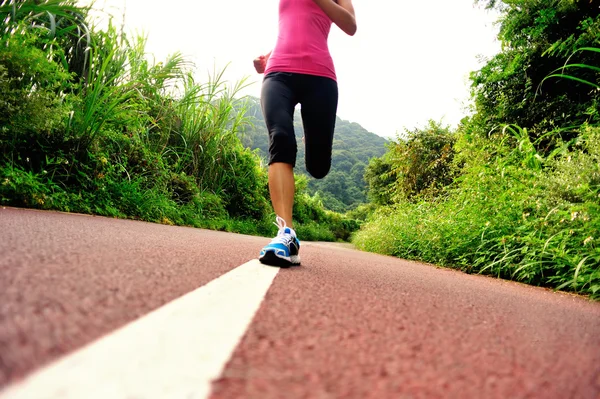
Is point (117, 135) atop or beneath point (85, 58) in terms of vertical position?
beneath

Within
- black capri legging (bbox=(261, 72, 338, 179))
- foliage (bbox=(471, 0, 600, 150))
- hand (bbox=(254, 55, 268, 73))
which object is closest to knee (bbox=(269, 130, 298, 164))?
black capri legging (bbox=(261, 72, 338, 179))

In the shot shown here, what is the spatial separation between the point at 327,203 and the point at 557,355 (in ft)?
149

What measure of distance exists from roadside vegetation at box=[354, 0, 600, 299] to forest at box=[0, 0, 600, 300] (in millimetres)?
23

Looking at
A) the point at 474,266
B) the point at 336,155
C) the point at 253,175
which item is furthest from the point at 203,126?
the point at 336,155

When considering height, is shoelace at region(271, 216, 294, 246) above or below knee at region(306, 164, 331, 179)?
below

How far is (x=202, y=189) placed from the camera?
276 inches

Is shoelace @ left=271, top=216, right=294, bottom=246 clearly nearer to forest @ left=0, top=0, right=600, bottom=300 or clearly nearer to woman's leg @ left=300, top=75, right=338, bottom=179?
woman's leg @ left=300, top=75, right=338, bottom=179

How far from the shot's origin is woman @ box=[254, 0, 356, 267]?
2.62 meters

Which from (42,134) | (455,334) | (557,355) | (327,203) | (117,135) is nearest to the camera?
(557,355)

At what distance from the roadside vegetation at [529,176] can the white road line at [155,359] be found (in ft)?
8.67

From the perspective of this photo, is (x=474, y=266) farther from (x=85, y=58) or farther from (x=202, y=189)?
(x=85, y=58)

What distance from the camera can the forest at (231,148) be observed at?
3.34m

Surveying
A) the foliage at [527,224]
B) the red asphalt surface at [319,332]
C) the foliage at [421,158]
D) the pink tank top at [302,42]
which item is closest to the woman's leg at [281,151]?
the pink tank top at [302,42]

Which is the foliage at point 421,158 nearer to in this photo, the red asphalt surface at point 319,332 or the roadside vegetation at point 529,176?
the roadside vegetation at point 529,176
